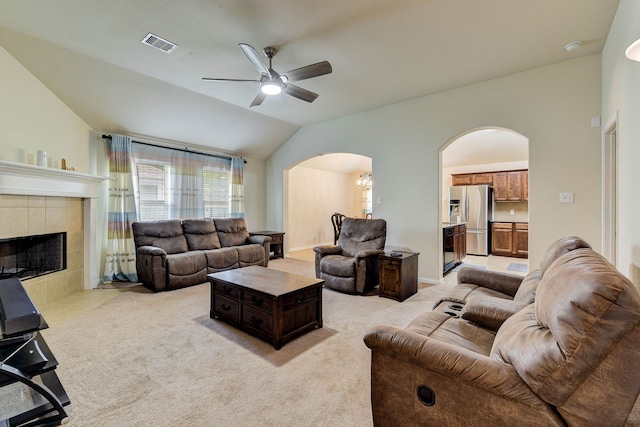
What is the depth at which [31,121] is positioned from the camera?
356 cm

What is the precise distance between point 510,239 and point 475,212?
0.99 metres

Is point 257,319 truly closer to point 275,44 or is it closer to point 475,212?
point 275,44

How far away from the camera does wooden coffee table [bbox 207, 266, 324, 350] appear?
2.56 meters

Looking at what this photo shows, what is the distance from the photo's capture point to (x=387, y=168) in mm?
5047

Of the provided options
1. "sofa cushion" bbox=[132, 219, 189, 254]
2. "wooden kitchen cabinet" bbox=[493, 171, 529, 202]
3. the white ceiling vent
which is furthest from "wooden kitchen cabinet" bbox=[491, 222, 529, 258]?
the white ceiling vent

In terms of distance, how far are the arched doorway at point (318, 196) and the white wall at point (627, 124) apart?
5181mm

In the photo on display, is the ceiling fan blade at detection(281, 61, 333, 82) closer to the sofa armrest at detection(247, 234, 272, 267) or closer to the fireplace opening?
the sofa armrest at detection(247, 234, 272, 267)

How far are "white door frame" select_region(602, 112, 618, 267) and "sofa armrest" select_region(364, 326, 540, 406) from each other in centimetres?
298

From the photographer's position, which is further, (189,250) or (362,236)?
(189,250)

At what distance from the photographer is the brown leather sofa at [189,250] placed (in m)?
4.21

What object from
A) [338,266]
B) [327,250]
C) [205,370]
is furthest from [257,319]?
[327,250]

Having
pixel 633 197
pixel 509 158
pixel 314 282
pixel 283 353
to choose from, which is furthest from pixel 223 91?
pixel 509 158

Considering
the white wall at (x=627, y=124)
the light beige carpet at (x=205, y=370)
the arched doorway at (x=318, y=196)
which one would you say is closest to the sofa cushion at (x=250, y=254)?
the arched doorway at (x=318, y=196)

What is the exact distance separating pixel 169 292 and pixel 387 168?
393 cm
